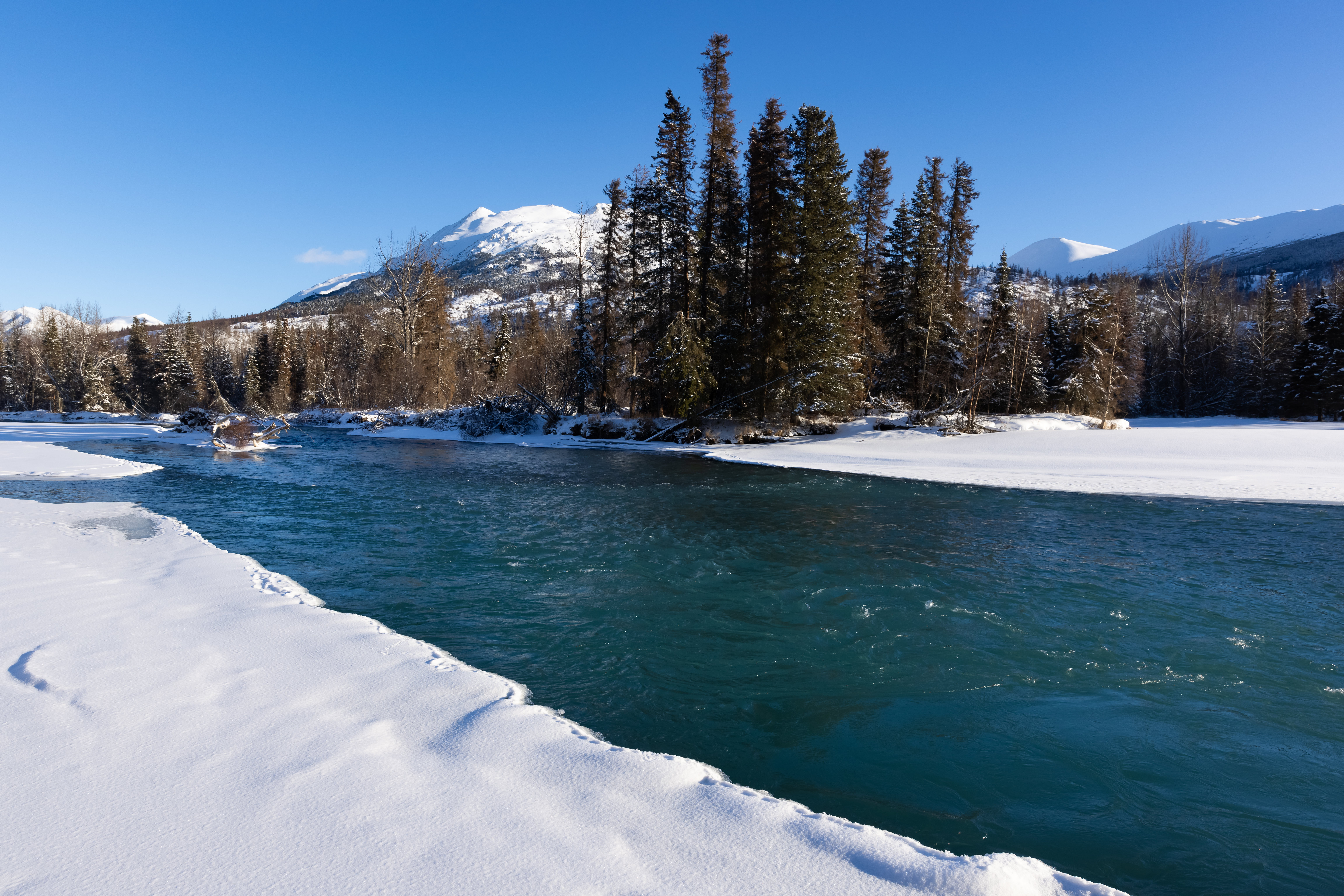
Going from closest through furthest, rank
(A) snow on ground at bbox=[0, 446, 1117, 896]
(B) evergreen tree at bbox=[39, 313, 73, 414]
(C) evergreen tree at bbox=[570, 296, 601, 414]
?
1. (A) snow on ground at bbox=[0, 446, 1117, 896]
2. (C) evergreen tree at bbox=[570, 296, 601, 414]
3. (B) evergreen tree at bbox=[39, 313, 73, 414]

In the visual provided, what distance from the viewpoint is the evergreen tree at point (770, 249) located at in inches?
1143

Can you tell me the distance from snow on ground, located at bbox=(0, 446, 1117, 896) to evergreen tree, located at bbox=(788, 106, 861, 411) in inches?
1005

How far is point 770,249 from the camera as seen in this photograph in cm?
2942

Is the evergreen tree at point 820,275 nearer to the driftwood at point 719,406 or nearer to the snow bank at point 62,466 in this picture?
the driftwood at point 719,406

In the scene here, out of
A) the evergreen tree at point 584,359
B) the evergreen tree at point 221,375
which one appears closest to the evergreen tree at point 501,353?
the evergreen tree at point 584,359

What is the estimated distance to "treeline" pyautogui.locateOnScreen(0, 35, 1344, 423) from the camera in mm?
29047

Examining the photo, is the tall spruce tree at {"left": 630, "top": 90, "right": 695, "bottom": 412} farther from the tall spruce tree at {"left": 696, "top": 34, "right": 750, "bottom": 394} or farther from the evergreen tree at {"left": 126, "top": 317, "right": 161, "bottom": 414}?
the evergreen tree at {"left": 126, "top": 317, "right": 161, "bottom": 414}

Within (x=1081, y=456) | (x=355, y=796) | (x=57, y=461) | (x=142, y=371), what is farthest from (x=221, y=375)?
(x=355, y=796)

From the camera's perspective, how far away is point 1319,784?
394 cm

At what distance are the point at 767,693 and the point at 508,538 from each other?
640cm

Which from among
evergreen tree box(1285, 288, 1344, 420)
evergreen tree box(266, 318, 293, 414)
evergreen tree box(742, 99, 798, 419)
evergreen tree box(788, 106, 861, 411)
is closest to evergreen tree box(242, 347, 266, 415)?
evergreen tree box(266, 318, 293, 414)

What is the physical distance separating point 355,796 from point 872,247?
39510 mm

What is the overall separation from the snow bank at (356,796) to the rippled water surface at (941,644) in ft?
2.37

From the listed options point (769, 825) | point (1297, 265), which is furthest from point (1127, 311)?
point (1297, 265)
